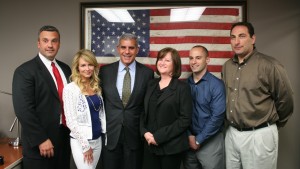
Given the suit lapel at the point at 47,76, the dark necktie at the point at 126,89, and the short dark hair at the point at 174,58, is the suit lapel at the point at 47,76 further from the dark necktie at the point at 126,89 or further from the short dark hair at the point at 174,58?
the short dark hair at the point at 174,58

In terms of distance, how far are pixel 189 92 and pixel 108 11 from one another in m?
1.49

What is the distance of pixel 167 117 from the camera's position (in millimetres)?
2279

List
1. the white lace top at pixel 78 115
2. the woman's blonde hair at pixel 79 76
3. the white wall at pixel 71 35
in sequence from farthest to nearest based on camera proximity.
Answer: the white wall at pixel 71 35 → the woman's blonde hair at pixel 79 76 → the white lace top at pixel 78 115

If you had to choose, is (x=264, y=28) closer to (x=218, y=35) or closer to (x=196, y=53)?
(x=218, y=35)

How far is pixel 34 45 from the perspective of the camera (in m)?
3.25

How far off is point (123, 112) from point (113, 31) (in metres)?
1.14

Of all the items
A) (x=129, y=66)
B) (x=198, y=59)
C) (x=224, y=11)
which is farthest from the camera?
(x=224, y=11)

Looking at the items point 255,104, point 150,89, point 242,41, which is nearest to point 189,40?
point 242,41

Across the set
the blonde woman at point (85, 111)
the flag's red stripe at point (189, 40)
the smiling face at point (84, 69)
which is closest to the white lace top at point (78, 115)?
the blonde woman at point (85, 111)

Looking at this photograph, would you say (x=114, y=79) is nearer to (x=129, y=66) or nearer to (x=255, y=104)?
(x=129, y=66)

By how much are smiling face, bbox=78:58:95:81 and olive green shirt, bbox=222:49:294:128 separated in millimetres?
1284

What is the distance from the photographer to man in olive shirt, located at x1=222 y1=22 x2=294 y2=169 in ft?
7.57

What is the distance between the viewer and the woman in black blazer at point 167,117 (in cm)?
225

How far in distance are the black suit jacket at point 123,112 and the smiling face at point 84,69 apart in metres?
0.21
